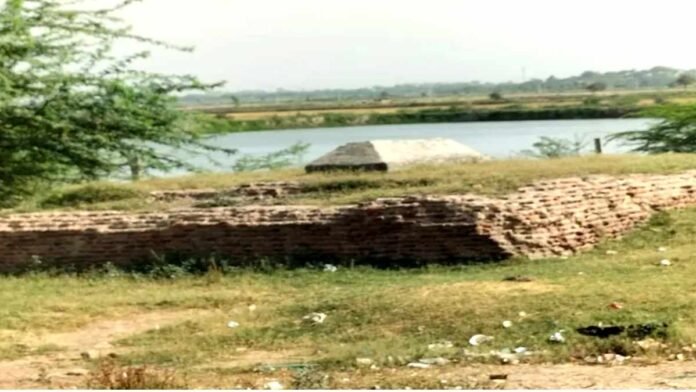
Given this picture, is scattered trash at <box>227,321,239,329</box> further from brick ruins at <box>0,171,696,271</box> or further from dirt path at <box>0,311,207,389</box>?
brick ruins at <box>0,171,696,271</box>

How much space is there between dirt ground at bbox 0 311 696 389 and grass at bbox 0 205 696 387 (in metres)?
0.12

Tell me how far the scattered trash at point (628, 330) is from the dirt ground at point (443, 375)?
2.12ft

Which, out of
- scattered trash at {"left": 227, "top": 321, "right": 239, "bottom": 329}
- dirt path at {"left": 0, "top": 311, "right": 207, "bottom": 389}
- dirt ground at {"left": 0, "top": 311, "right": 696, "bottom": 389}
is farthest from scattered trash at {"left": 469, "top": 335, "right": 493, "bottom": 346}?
dirt path at {"left": 0, "top": 311, "right": 207, "bottom": 389}

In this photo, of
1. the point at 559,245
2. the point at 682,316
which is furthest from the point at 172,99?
the point at 682,316

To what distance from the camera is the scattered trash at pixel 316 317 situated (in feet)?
28.1

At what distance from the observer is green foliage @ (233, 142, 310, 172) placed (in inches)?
902

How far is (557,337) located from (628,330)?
1.35 ft

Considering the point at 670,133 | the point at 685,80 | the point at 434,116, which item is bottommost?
the point at 434,116

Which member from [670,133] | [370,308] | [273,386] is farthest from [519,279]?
[670,133]

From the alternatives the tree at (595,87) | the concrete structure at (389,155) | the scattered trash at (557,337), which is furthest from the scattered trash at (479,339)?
the tree at (595,87)

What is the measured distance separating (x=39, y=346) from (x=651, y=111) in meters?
16.6

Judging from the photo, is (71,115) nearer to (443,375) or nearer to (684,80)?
(443,375)

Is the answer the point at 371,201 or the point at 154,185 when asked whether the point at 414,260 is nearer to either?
the point at 371,201

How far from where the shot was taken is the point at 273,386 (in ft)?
20.0
